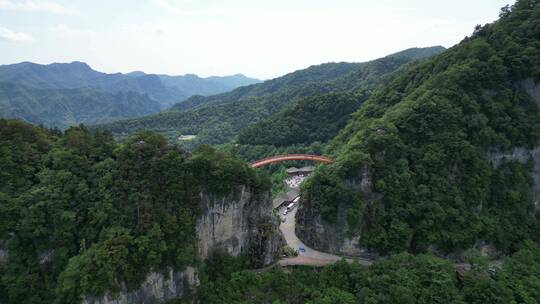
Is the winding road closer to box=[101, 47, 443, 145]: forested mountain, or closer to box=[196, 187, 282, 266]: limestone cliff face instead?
box=[196, 187, 282, 266]: limestone cliff face

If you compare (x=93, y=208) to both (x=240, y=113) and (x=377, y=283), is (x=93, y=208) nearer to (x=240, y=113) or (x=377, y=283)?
(x=377, y=283)

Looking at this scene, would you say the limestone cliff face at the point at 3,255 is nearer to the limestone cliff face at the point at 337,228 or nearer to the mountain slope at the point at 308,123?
the limestone cliff face at the point at 337,228

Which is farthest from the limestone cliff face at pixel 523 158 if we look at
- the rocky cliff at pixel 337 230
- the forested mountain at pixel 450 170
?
the rocky cliff at pixel 337 230

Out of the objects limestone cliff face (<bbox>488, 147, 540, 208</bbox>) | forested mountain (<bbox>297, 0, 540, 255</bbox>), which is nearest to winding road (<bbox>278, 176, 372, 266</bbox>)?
forested mountain (<bbox>297, 0, 540, 255</bbox>)

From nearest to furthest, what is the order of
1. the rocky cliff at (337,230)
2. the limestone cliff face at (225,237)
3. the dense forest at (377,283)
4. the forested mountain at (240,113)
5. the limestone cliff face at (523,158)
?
1. the limestone cliff face at (225,237)
2. the dense forest at (377,283)
3. the rocky cliff at (337,230)
4. the limestone cliff face at (523,158)
5. the forested mountain at (240,113)

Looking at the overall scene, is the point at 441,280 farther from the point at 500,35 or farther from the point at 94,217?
the point at 500,35

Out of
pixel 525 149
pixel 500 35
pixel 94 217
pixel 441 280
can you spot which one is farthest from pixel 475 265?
pixel 94 217
